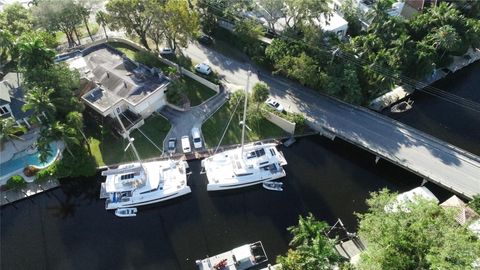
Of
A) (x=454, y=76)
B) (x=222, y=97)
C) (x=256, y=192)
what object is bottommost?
(x=256, y=192)

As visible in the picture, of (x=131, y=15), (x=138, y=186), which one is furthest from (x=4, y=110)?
(x=138, y=186)

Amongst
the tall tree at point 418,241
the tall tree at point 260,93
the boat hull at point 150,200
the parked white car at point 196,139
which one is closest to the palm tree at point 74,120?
the boat hull at point 150,200

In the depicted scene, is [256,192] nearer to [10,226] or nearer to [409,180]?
[409,180]

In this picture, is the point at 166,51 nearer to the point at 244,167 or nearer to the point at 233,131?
the point at 233,131

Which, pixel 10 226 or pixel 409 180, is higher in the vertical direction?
pixel 10 226

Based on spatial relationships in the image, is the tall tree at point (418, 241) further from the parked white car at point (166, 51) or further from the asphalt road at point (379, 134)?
the parked white car at point (166, 51)

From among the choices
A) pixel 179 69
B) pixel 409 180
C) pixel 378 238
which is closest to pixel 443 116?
pixel 409 180

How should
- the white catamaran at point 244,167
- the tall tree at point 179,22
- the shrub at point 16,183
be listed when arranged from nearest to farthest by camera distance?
the shrub at point 16,183 → the white catamaran at point 244,167 → the tall tree at point 179,22
